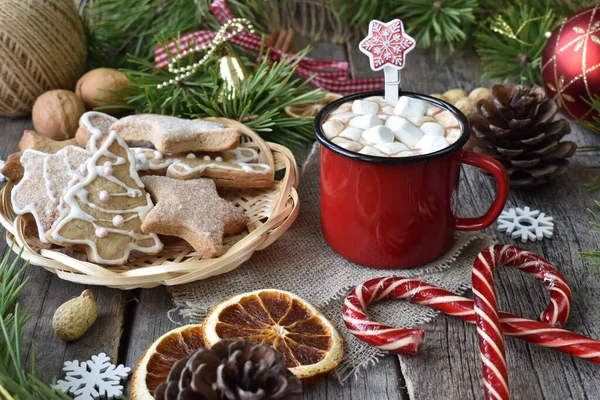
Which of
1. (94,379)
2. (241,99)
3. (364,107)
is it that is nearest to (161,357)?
(94,379)

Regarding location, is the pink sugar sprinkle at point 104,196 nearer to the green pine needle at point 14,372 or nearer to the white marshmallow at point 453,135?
the green pine needle at point 14,372

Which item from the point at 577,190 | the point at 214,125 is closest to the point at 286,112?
the point at 214,125

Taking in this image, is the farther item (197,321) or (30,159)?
(30,159)

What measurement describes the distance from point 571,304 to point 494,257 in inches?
5.5

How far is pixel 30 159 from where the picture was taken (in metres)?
1.27

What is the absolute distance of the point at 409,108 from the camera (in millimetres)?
1214

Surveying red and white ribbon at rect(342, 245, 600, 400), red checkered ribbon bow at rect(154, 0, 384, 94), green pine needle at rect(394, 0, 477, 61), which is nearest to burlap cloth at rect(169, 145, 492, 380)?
red and white ribbon at rect(342, 245, 600, 400)

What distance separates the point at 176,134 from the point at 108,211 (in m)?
0.21

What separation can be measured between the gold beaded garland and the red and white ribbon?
2.50 ft

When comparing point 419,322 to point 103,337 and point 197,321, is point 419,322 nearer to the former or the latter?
point 197,321

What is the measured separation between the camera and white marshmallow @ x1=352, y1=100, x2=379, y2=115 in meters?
1.22

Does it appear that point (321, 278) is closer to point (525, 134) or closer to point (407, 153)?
point (407, 153)

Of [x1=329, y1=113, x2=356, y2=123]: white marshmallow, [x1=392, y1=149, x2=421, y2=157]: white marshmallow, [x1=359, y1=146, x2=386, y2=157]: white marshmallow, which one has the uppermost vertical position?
[x1=329, y1=113, x2=356, y2=123]: white marshmallow

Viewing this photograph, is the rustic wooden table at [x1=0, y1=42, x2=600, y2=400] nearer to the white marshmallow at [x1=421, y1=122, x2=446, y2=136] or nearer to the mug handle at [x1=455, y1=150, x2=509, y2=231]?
the mug handle at [x1=455, y1=150, x2=509, y2=231]
